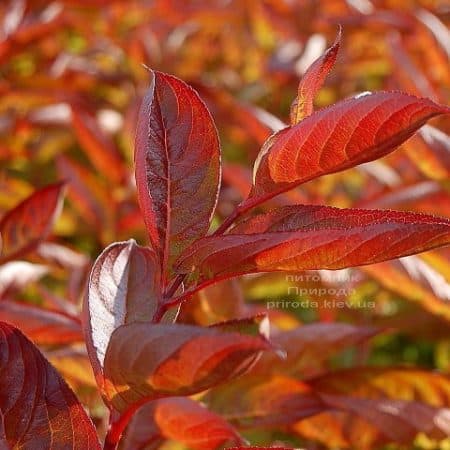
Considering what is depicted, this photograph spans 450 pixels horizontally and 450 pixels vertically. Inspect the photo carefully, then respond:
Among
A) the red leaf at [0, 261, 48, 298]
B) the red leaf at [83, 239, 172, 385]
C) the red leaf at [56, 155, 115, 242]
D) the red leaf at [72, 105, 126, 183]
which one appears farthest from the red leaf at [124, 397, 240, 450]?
the red leaf at [72, 105, 126, 183]

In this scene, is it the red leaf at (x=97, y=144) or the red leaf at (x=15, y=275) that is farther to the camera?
the red leaf at (x=97, y=144)

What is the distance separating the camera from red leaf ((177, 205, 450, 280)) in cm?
55

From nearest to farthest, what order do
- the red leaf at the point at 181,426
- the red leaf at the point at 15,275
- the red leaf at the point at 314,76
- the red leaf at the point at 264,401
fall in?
the red leaf at the point at 314,76, the red leaf at the point at 181,426, the red leaf at the point at 264,401, the red leaf at the point at 15,275

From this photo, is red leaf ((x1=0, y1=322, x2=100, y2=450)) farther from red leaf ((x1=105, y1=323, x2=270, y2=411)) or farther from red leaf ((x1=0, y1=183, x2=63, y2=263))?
red leaf ((x1=0, y1=183, x2=63, y2=263))

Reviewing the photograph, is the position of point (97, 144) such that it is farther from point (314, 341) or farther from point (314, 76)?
point (314, 76)

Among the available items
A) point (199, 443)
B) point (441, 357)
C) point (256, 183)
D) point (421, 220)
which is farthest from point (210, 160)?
point (441, 357)

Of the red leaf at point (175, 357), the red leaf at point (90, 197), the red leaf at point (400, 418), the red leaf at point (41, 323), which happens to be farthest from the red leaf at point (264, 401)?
the red leaf at point (90, 197)

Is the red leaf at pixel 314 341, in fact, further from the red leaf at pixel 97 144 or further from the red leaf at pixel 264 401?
the red leaf at pixel 97 144

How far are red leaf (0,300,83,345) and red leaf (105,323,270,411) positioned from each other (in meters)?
0.39

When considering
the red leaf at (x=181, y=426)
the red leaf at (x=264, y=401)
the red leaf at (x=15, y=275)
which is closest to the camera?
the red leaf at (x=181, y=426)

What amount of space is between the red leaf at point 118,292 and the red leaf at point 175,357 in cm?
7

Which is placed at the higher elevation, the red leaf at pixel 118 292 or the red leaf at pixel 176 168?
the red leaf at pixel 176 168

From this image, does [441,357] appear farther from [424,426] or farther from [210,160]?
[210,160]

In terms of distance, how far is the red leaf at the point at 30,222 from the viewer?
3.78 ft
